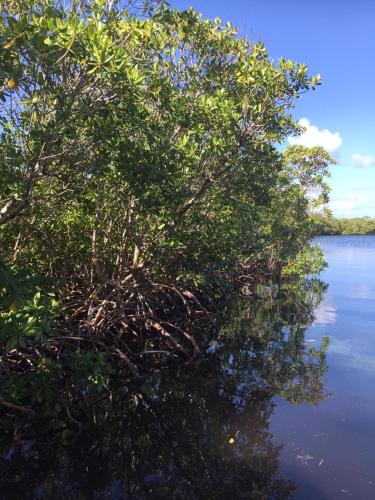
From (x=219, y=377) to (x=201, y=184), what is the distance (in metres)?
3.76

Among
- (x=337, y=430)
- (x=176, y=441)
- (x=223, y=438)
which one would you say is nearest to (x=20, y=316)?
(x=176, y=441)

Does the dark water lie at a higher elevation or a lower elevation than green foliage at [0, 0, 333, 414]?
lower

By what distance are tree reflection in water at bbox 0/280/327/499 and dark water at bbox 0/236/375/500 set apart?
Answer: 13mm

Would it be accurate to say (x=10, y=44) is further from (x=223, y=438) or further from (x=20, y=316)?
(x=223, y=438)

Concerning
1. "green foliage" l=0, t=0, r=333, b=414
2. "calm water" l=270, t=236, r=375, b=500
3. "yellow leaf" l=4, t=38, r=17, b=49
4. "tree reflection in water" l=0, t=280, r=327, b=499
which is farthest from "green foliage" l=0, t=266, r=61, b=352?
"calm water" l=270, t=236, r=375, b=500

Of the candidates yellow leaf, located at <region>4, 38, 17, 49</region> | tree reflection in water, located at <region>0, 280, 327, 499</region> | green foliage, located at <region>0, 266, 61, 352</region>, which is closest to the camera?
green foliage, located at <region>0, 266, 61, 352</region>

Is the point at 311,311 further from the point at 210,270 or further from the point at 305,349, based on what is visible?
the point at 210,270

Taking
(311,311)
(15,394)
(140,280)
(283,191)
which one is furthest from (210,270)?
(283,191)

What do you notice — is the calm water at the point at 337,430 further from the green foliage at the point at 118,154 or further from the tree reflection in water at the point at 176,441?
the green foliage at the point at 118,154

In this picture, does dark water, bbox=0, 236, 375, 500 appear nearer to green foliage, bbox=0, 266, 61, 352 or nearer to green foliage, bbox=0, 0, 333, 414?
green foliage, bbox=0, 0, 333, 414

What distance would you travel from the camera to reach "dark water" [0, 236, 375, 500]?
14.9 ft

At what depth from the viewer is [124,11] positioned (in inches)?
216

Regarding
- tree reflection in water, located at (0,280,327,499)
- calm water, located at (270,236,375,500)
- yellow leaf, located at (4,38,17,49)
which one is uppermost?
yellow leaf, located at (4,38,17,49)

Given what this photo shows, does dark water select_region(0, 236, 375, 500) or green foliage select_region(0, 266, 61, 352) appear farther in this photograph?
dark water select_region(0, 236, 375, 500)
